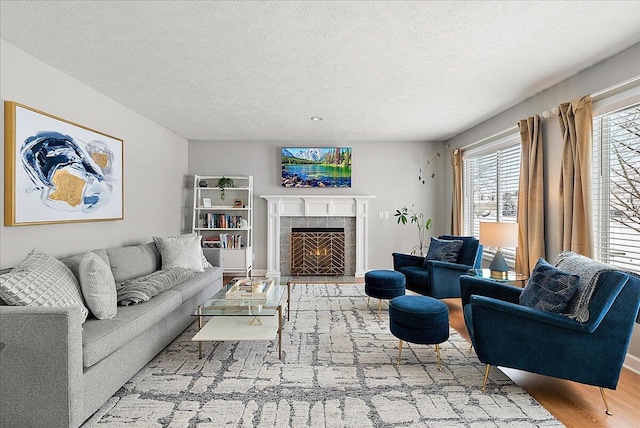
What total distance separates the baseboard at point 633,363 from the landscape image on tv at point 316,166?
4.46 m

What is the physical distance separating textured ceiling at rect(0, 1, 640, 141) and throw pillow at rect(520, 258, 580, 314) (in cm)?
171

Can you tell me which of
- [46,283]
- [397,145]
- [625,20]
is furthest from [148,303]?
[397,145]

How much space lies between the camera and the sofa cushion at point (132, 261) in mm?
3464

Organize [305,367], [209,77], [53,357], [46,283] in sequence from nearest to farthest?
[53,357] → [46,283] → [305,367] → [209,77]

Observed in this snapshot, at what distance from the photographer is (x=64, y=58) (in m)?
2.91

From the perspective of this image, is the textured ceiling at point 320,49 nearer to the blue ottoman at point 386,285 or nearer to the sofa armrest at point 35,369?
the sofa armrest at point 35,369

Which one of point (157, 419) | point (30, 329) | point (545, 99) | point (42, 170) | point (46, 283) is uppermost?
point (545, 99)

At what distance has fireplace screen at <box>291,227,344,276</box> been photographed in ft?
21.0

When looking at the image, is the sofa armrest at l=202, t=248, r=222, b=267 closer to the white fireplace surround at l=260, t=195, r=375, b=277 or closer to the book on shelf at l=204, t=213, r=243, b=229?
the book on shelf at l=204, t=213, r=243, b=229

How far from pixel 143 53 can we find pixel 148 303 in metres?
2.03

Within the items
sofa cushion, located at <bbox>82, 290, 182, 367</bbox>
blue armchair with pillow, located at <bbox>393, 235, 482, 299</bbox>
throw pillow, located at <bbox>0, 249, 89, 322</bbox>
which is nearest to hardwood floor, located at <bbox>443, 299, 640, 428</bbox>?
blue armchair with pillow, located at <bbox>393, 235, 482, 299</bbox>

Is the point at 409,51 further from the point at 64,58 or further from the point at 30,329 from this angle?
the point at 30,329

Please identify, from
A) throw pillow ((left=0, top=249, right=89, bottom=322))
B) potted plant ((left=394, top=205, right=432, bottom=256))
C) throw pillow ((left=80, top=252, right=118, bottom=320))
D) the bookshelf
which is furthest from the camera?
potted plant ((left=394, top=205, right=432, bottom=256))

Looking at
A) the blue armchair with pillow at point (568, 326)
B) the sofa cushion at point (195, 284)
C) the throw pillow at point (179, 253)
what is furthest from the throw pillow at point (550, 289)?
the throw pillow at point (179, 253)
